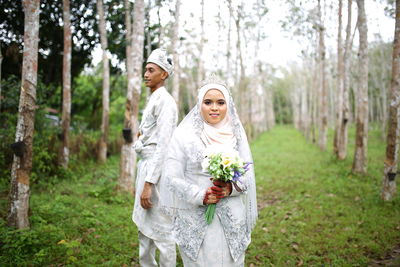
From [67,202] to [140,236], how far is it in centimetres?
361

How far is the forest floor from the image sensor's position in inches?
160

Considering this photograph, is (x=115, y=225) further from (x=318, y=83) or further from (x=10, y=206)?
(x=318, y=83)

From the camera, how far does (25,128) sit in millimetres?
4176

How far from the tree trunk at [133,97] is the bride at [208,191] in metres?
3.78

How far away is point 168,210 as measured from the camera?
105 inches

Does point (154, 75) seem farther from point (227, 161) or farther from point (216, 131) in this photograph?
point (227, 161)

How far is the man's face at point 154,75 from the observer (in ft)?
11.2

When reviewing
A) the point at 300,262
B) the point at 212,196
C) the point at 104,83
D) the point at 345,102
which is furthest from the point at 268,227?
the point at 104,83

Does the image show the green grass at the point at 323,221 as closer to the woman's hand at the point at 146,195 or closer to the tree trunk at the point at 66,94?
the woman's hand at the point at 146,195

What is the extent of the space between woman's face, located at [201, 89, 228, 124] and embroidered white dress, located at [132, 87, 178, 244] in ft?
2.38

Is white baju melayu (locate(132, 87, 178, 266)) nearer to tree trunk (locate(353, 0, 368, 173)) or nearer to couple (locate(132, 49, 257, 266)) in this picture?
couple (locate(132, 49, 257, 266))

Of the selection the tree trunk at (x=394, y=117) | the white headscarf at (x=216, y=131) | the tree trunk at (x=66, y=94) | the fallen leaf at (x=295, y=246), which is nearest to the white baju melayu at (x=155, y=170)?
the white headscarf at (x=216, y=131)

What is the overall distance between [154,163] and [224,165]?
1.11 meters

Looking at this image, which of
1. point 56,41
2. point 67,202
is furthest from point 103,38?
point 67,202
